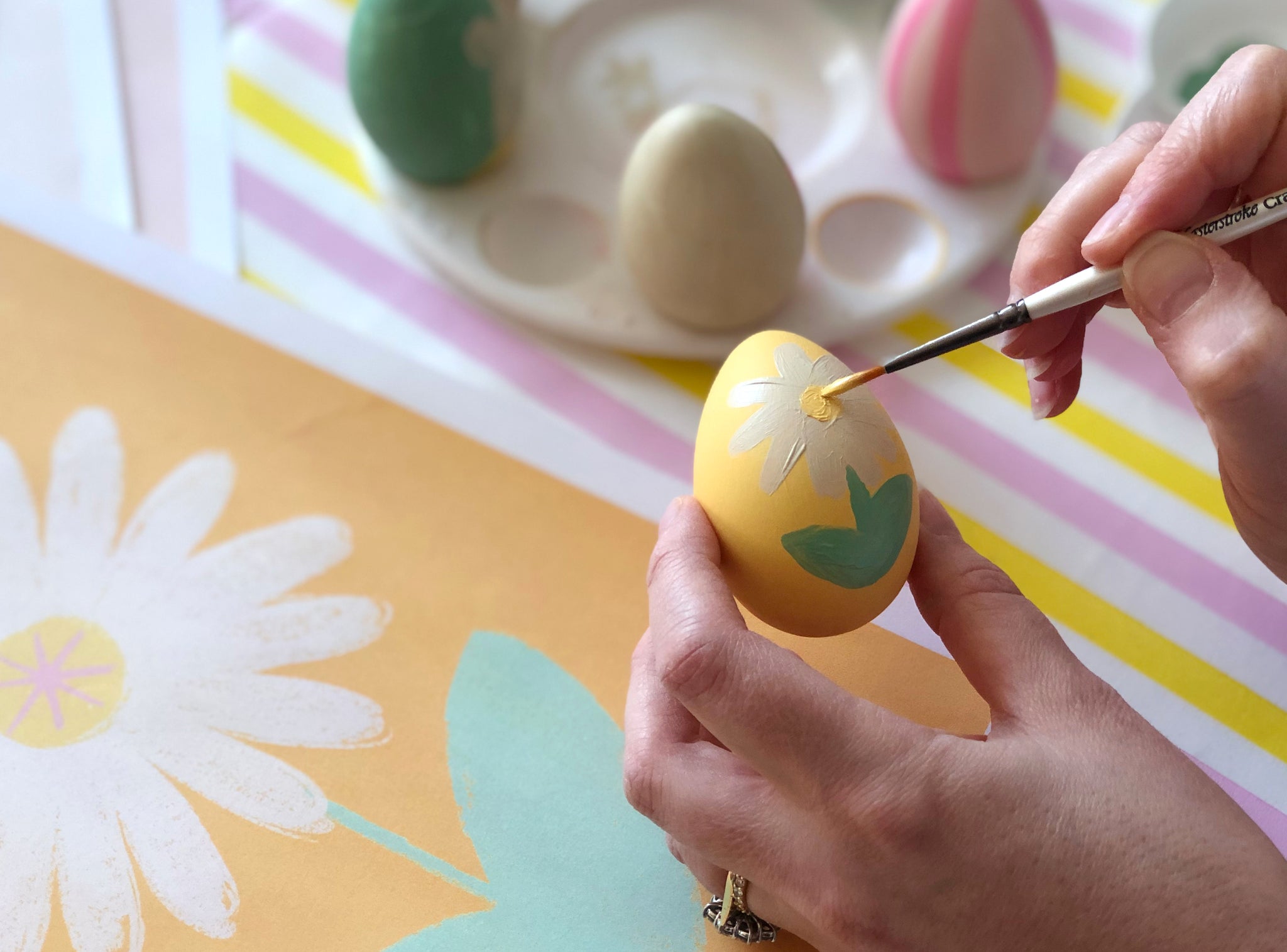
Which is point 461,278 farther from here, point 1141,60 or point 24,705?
point 1141,60

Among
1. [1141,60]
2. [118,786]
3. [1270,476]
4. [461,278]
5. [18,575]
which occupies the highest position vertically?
[1141,60]

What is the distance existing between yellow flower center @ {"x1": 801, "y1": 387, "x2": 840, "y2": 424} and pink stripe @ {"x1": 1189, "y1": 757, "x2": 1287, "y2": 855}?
0.39 meters

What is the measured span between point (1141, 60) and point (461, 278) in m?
0.74

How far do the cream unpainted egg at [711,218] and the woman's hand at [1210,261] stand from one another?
245 mm

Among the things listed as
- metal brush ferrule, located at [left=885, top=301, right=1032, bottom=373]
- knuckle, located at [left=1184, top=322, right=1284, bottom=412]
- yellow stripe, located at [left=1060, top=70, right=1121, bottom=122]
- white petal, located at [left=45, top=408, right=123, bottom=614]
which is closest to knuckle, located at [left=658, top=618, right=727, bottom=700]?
metal brush ferrule, located at [left=885, top=301, right=1032, bottom=373]

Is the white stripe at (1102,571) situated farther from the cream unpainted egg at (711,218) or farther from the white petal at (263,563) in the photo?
the white petal at (263,563)

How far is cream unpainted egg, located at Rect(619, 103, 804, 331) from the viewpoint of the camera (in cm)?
93

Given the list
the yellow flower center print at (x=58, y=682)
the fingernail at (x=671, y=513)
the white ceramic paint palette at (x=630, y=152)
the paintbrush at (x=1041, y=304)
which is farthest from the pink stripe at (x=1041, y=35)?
the yellow flower center print at (x=58, y=682)

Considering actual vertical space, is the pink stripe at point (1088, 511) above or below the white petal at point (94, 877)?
above

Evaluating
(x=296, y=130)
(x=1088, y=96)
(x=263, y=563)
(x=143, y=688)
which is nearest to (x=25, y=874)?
(x=143, y=688)

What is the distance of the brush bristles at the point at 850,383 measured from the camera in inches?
26.9

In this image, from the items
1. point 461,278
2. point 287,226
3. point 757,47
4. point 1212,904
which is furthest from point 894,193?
point 1212,904

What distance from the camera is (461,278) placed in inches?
41.8

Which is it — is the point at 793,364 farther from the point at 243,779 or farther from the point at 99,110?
the point at 99,110
